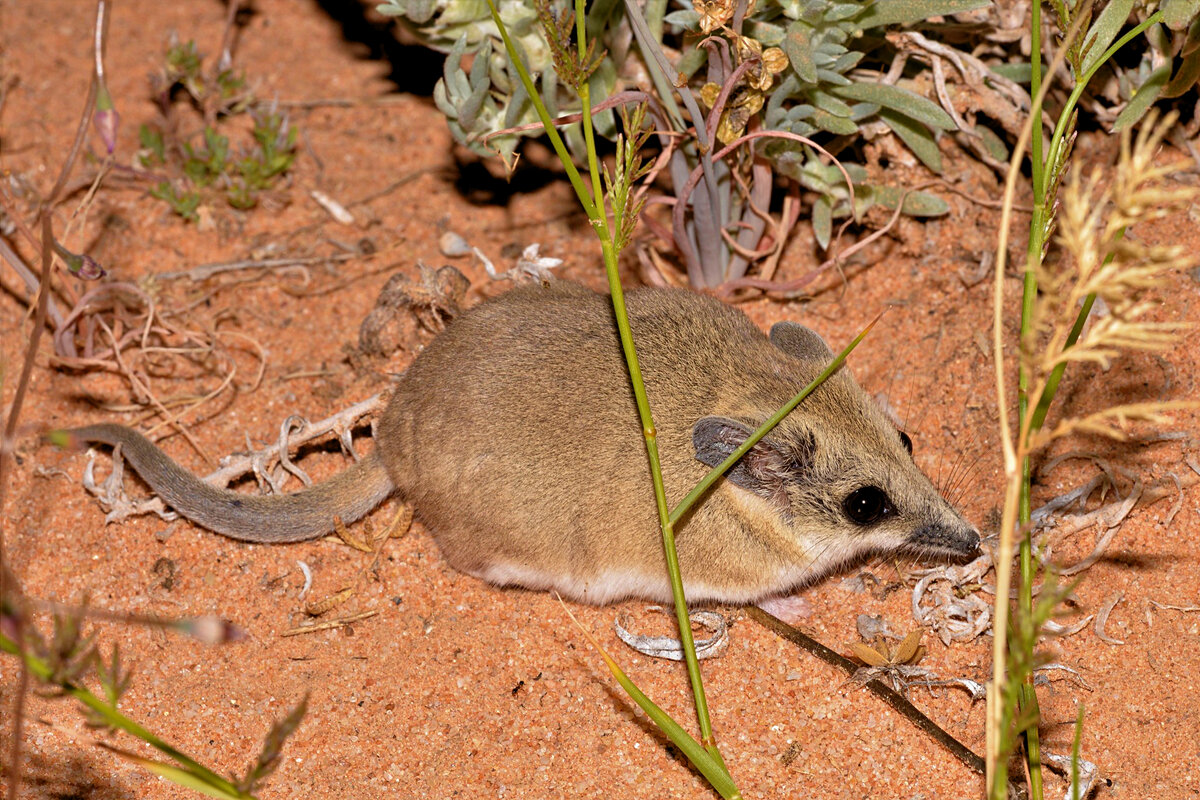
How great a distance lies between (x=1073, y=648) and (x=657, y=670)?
5.46 ft

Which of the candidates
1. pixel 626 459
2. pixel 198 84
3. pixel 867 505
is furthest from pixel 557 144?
pixel 198 84

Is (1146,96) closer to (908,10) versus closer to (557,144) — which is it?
(908,10)

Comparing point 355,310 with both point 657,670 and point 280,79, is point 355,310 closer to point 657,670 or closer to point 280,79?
point 280,79

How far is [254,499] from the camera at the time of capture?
16.0 feet

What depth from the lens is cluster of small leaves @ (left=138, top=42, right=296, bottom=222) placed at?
6.43 metres

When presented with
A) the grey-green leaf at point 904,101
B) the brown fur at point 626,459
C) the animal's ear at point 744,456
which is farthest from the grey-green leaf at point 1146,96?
the animal's ear at point 744,456

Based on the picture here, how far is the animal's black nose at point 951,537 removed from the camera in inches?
177

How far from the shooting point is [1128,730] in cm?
402

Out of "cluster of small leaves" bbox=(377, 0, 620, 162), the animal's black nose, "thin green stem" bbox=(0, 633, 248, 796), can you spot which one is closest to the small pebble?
"cluster of small leaves" bbox=(377, 0, 620, 162)

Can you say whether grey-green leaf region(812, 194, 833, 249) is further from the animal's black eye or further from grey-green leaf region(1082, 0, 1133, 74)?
the animal's black eye

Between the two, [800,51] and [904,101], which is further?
[904,101]

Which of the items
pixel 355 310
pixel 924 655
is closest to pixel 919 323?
pixel 924 655

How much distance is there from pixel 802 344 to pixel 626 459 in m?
1.01

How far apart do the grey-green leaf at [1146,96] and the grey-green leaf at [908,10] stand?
81 centimetres
